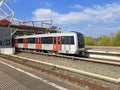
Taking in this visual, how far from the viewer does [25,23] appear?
57219mm

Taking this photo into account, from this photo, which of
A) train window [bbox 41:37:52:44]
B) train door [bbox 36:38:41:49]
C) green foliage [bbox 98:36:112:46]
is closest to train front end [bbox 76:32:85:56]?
train window [bbox 41:37:52:44]

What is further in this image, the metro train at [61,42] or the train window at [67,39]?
the train window at [67,39]

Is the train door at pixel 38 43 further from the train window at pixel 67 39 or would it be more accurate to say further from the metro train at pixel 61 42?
the train window at pixel 67 39

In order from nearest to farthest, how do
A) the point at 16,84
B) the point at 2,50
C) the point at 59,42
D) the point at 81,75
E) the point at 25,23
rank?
the point at 16,84 < the point at 81,75 < the point at 59,42 < the point at 2,50 < the point at 25,23

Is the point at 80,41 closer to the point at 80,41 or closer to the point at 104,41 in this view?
the point at 80,41

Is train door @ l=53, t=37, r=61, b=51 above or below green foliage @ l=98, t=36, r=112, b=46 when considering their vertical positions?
below

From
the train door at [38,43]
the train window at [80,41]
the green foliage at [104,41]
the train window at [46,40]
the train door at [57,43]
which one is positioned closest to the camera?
the train window at [80,41]

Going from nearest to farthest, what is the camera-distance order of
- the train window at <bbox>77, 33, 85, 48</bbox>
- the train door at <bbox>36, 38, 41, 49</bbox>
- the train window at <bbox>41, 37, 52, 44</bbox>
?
1. the train window at <bbox>77, 33, 85, 48</bbox>
2. the train window at <bbox>41, 37, 52, 44</bbox>
3. the train door at <bbox>36, 38, 41, 49</bbox>

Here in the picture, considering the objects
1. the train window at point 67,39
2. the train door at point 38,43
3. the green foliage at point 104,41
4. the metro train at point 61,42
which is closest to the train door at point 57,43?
the metro train at point 61,42

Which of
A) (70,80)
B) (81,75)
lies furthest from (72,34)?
(70,80)

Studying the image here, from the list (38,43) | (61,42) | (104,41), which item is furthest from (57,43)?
(104,41)

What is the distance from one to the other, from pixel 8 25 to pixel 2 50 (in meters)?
19.0

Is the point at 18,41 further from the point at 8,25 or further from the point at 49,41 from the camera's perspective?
the point at 49,41

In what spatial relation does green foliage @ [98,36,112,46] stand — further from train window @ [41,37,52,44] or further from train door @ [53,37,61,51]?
train door @ [53,37,61,51]
